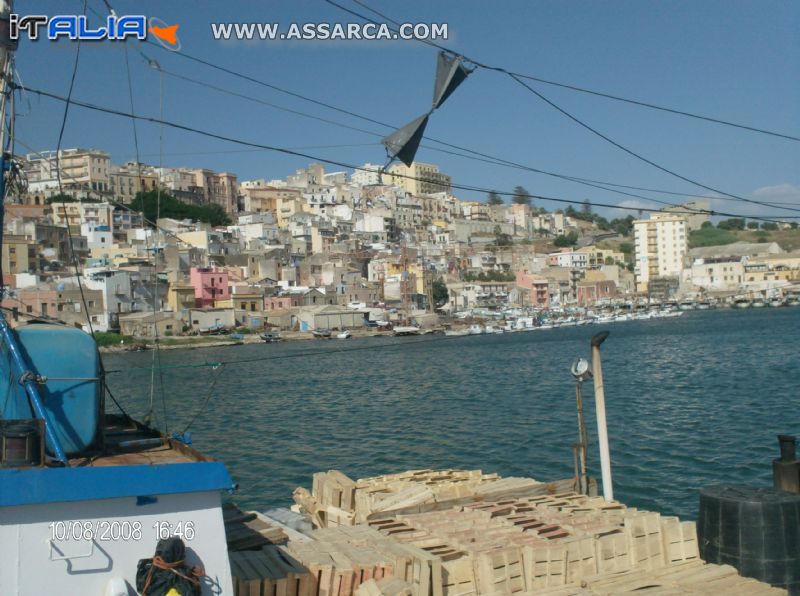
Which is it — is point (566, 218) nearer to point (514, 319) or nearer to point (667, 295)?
point (667, 295)

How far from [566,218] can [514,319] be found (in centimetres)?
7271

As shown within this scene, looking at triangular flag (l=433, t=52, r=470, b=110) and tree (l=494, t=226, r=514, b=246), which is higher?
tree (l=494, t=226, r=514, b=246)

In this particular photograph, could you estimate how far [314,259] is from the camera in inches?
2825

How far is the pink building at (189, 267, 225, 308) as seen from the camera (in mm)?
57812

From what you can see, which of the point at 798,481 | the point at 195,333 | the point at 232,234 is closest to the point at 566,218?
the point at 232,234

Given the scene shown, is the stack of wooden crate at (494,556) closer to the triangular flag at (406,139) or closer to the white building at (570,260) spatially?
the triangular flag at (406,139)

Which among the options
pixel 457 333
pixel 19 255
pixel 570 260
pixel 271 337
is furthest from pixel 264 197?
pixel 19 255

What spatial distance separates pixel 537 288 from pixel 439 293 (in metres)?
14.4

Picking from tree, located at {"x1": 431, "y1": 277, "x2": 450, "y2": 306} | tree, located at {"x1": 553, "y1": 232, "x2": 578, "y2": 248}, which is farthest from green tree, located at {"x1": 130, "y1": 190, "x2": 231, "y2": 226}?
tree, located at {"x1": 553, "y1": 232, "x2": 578, "y2": 248}

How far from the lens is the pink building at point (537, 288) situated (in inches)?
3400

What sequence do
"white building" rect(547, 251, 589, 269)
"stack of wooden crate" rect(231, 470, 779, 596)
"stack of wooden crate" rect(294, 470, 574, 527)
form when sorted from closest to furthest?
"stack of wooden crate" rect(231, 470, 779, 596) < "stack of wooden crate" rect(294, 470, 574, 527) < "white building" rect(547, 251, 589, 269)

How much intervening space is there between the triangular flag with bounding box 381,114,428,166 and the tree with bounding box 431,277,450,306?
7041cm

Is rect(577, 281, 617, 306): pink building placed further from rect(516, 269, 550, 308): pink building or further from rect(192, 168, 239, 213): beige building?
rect(192, 168, 239, 213): beige building
